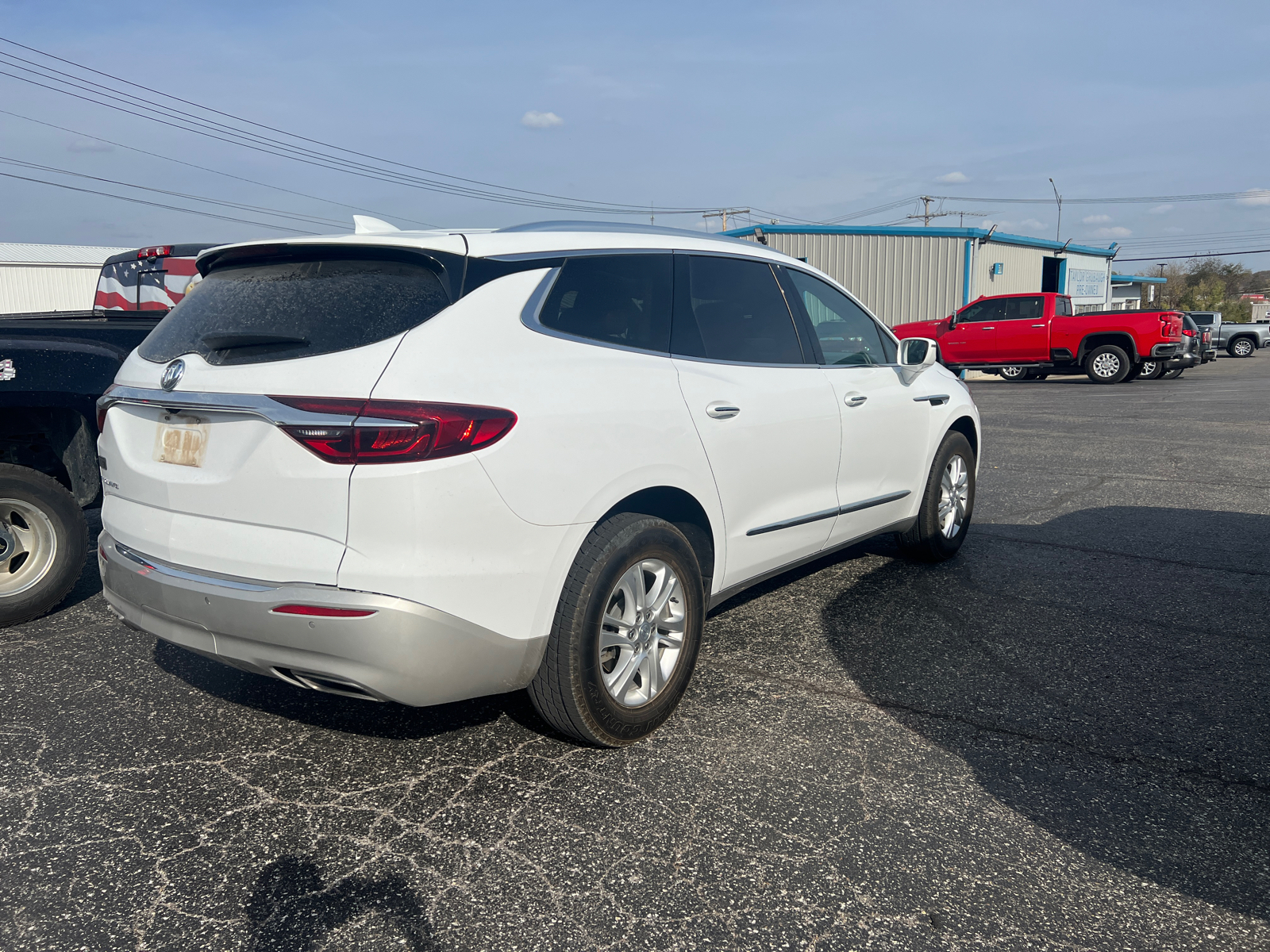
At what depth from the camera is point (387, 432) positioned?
2537 mm

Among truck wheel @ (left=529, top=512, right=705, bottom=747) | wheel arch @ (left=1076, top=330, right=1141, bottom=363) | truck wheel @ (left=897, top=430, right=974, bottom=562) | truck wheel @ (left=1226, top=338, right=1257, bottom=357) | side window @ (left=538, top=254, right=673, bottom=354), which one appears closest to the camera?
truck wheel @ (left=529, top=512, right=705, bottom=747)

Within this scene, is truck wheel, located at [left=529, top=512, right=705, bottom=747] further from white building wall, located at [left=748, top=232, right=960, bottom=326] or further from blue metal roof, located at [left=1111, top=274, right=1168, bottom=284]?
blue metal roof, located at [left=1111, top=274, right=1168, bottom=284]

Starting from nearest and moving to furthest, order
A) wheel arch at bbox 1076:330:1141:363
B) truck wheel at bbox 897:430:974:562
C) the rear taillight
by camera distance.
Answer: the rear taillight < truck wheel at bbox 897:430:974:562 < wheel arch at bbox 1076:330:1141:363

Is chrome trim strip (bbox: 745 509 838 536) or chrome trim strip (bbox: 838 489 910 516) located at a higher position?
chrome trim strip (bbox: 745 509 838 536)

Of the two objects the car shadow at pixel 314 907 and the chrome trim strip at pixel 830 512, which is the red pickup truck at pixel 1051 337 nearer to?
the chrome trim strip at pixel 830 512

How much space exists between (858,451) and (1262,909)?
8.25 ft

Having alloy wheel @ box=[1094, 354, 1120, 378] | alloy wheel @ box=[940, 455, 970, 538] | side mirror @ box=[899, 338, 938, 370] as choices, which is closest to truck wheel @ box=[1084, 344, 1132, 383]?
alloy wheel @ box=[1094, 354, 1120, 378]

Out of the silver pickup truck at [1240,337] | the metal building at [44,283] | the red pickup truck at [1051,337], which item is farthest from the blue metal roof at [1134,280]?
the metal building at [44,283]

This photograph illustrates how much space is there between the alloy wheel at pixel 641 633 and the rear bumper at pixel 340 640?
369 mm

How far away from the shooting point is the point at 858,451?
4.53 metres

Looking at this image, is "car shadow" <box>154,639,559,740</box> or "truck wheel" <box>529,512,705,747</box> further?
"car shadow" <box>154,639,559,740</box>

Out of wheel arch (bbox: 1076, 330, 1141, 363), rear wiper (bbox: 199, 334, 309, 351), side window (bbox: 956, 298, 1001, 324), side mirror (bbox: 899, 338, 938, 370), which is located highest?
side window (bbox: 956, 298, 1001, 324)

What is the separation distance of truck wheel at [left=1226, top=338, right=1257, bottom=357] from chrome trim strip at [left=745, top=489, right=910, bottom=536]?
4119 cm

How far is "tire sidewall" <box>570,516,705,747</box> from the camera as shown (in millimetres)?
2986
